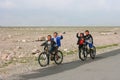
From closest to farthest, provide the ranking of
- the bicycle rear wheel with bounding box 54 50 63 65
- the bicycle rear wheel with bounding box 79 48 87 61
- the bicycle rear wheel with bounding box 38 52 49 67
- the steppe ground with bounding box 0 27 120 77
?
the bicycle rear wheel with bounding box 38 52 49 67 → the steppe ground with bounding box 0 27 120 77 → the bicycle rear wheel with bounding box 54 50 63 65 → the bicycle rear wheel with bounding box 79 48 87 61

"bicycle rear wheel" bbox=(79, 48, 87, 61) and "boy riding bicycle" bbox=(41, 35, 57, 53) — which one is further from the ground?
"boy riding bicycle" bbox=(41, 35, 57, 53)

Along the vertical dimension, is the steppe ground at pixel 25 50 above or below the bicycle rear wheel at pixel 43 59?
below

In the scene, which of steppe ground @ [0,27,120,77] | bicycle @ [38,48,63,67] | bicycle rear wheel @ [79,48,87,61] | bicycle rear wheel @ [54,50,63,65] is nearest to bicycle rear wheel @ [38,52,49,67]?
Result: bicycle @ [38,48,63,67]

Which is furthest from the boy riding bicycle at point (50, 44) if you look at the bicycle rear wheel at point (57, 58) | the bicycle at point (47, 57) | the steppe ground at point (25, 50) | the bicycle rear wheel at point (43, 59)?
the steppe ground at point (25, 50)

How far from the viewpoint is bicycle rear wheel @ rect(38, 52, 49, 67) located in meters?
18.1

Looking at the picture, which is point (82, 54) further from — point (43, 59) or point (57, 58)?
point (43, 59)

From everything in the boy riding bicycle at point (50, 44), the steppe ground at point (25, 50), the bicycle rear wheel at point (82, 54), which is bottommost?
the steppe ground at point (25, 50)

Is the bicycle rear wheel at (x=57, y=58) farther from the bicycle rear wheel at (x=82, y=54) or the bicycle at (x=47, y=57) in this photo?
the bicycle rear wheel at (x=82, y=54)

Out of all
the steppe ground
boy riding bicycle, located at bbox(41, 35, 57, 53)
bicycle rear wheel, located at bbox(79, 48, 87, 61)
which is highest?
boy riding bicycle, located at bbox(41, 35, 57, 53)

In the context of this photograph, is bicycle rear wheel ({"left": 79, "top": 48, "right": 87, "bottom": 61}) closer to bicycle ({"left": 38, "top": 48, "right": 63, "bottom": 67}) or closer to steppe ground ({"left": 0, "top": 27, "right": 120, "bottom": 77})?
steppe ground ({"left": 0, "top": 27, "right": 120, "bottom": 77})

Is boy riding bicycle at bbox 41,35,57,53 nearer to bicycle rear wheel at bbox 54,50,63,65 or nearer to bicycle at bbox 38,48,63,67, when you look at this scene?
bicycle at bbox 38,48,63,67

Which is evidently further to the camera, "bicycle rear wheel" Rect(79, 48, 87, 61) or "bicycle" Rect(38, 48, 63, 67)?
"bicycle rear wheel" Rect(79, 48, 87, 61)

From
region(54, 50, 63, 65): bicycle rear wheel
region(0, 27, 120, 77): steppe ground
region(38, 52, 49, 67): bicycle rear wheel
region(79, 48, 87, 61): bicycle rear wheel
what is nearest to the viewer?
region(38, 52, 49, 67): bicycle rear wheel

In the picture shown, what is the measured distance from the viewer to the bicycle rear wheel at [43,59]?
714 inches
